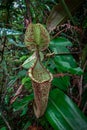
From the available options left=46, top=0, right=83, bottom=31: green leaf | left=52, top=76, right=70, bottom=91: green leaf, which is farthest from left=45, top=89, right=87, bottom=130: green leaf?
left=46, top=0, right=83, bottom=31: green leaf

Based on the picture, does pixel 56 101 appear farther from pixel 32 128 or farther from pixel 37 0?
pixel 37 0

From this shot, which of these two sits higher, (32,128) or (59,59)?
(59,59)

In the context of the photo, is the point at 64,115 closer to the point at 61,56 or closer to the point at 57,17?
the point at 61,56

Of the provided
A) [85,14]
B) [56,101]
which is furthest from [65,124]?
[85,14]

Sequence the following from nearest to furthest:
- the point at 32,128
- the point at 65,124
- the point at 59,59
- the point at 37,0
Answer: the point at 65,124 → the point at 59,59 → the point at 32,128 → the point at 37,0

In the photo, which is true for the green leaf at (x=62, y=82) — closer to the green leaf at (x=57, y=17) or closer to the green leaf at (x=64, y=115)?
the green leaf at (x=64, y=115)

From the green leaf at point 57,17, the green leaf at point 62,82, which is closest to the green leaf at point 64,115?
the green leaf at point 62,82

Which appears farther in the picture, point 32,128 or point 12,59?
point 12,59

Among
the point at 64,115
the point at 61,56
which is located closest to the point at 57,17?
the point at 61,56

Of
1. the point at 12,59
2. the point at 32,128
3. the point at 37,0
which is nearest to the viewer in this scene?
the point at 32,128
